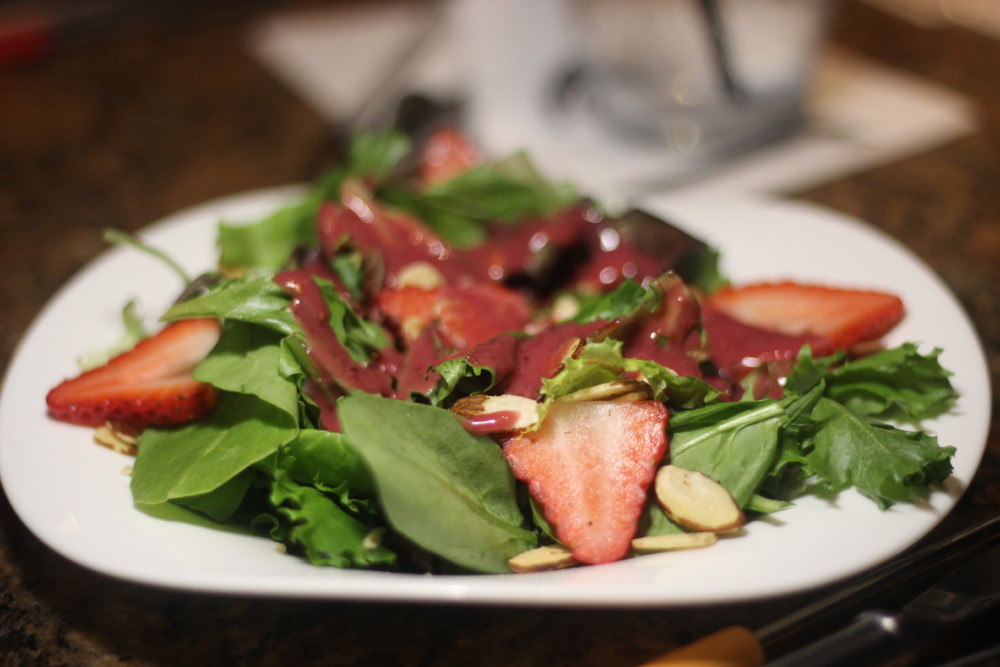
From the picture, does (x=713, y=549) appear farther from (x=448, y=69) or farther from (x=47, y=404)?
(x=448, y=69)

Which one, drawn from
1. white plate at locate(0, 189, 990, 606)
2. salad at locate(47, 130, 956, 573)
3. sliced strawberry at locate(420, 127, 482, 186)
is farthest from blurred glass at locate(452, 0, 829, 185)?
salad at locate(47, 130, 956, 573)

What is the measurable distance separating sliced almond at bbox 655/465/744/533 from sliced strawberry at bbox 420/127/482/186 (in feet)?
3.35

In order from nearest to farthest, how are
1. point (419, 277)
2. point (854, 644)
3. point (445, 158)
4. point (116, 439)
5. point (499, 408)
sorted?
point (854, 644) → point (499, 408) → point (116, 439) → point (419, 277) → point (445, 158)

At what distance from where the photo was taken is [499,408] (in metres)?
1.09

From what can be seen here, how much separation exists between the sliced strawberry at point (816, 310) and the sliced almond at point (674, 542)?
1.52ft

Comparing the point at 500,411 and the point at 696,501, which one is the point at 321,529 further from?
the point at 696,501

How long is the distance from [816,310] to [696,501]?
0.50 meters

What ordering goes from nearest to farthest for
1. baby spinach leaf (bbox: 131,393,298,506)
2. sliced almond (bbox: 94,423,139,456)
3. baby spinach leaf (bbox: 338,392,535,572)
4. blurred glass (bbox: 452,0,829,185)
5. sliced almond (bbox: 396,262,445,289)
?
baby spinach leaf (bbox: 338,392,535,572) < baby spinach leaf (bbox: 131,393,298,506) < sliced almond (bbox: 94,423,139,456) < sliced almond (bbox: 396,262,445,289) < blurred glass (bbox: 452,0,829,185)

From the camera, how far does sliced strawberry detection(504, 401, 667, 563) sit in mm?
1017

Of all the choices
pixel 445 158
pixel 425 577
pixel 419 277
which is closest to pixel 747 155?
pixel 445 158

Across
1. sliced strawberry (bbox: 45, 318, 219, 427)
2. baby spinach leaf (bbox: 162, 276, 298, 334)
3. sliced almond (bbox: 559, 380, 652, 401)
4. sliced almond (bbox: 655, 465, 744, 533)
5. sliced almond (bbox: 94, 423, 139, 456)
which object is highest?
baby spinach leaf (bbox: 162, 276, 298, 334)

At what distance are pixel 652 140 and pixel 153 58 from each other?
2081 millimetres

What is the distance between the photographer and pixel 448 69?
3.28 metres

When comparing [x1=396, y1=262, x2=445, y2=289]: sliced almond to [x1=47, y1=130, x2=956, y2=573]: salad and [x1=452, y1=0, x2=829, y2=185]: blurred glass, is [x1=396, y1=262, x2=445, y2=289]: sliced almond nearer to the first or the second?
[x1=47, y1=130, x2=956, y2=573]: salad
